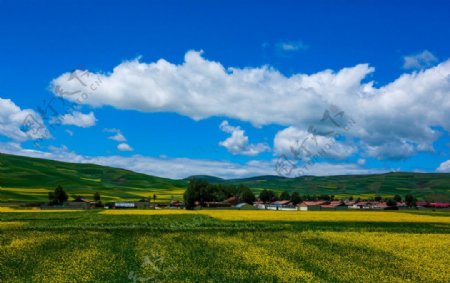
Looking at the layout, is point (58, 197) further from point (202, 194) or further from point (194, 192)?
point (202, 194)

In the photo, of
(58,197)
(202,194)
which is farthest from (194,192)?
(58,197)

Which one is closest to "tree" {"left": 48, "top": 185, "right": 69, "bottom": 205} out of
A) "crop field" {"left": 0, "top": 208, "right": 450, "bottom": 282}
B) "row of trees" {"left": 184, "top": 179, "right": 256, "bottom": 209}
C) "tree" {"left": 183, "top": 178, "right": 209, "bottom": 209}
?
"tree" {"left": 183, "top": 178, "right": 209, "bottom": 209}

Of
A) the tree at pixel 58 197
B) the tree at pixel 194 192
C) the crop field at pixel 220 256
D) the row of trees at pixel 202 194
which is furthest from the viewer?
the tree at pixel 58 197

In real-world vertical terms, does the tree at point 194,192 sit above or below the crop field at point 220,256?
above

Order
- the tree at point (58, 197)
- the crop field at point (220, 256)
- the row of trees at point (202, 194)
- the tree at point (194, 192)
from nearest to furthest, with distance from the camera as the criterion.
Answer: the crop field at point (220, 256), the tree at point (194, 192), the row of trees at point (202, 194), the tree at point (58, 197)

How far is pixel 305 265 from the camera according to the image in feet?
92.5

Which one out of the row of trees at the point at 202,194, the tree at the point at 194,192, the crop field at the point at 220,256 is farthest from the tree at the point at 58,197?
the crop field at the point at 220,256

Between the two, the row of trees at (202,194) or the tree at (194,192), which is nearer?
the tree at (194,192)

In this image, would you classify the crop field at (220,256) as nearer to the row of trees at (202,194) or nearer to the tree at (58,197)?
the row of trees at (202,194)

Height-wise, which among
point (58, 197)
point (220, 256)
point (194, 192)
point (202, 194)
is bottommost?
point (220, 256)

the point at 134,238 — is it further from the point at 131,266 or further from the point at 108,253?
the point at 131,266

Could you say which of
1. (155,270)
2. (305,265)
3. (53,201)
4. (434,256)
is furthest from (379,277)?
(53,201)

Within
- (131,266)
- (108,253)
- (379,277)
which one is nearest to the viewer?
(379,277)

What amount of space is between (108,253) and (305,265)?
A: 14185 mm
